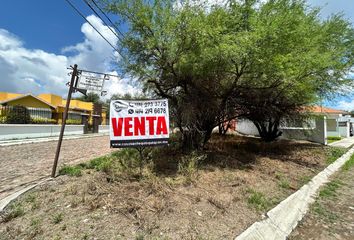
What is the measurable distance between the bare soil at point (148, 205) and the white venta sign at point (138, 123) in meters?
0.76

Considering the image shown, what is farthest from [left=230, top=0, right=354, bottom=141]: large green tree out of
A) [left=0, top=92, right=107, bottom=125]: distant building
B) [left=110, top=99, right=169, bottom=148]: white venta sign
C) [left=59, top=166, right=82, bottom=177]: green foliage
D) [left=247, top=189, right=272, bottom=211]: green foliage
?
[left=0, top=92, right=107, bottom=125]: distant building

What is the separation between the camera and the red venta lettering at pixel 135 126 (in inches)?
217

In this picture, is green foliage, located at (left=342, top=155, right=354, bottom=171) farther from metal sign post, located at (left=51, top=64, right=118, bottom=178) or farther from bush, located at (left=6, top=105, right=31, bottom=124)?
bush, located at (left=6, top=105, right=31, bottom=124)

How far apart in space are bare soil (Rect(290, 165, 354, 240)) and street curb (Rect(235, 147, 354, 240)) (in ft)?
0.44

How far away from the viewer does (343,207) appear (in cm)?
547

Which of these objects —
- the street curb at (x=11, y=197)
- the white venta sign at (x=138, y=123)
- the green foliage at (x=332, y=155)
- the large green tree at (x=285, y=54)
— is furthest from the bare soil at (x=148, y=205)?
the green foliage at (x=332, y=155)

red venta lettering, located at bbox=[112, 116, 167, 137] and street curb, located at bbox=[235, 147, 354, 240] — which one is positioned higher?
red venta lettering, located at bbox=[112, 116, 167, 137]

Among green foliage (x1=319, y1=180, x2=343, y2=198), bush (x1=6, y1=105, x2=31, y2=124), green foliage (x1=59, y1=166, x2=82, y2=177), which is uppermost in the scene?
bush (x1=6, y1=105, x2=31, y2=124)

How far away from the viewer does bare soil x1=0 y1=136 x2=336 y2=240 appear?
3557 millimetres

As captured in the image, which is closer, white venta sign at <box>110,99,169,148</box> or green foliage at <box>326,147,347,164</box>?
white venta sign at <box>110,99,169,148</box>

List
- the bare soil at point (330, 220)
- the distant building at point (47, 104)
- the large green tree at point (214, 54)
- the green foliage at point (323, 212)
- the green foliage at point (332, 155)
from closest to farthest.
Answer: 1. the bare soil at point (330, 220)
2. the green foliage at point (323, 212)
3. the large green tree at point (214, 54)
4. the green foliage at point (332, 155)
5. the distant building at point (47, 104)

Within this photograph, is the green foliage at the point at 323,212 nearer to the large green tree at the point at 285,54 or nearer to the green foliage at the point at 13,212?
the large green tree at the point at 285,54

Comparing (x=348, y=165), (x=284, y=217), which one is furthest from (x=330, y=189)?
(x=348, y=165)

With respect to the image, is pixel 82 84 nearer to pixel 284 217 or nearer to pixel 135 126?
pixel 135 126
